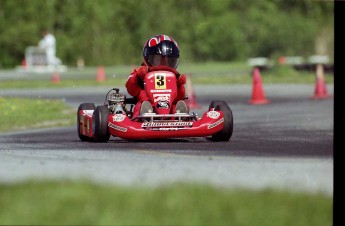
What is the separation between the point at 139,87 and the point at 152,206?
9.44 feet

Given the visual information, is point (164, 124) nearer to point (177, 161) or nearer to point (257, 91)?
point (177, 161)

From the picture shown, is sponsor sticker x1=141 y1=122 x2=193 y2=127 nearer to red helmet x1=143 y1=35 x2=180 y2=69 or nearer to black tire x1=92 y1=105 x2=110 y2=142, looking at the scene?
black tire x1=92 y1=105 x2=110 y2=142

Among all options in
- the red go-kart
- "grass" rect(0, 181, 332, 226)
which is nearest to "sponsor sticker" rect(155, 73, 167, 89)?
the red go-kart

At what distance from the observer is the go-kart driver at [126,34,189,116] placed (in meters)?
9.07

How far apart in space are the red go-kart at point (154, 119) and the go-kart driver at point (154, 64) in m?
0.07

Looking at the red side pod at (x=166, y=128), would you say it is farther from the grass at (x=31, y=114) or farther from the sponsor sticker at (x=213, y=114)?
the grass at (x=31, y=114)

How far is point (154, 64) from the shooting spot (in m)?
9.43

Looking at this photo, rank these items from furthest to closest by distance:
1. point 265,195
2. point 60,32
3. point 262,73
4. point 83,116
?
point 262,73
point 60,32
point 83,116
point 265,195

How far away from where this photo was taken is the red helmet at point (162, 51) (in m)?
8.96

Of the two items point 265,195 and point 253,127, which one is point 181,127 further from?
point 253,127

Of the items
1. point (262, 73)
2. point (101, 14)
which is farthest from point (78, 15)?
point (262, 73)

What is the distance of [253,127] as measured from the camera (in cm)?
1506

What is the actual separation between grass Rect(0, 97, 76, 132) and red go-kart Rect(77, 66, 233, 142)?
2049 mm

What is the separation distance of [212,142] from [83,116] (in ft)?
5.19
